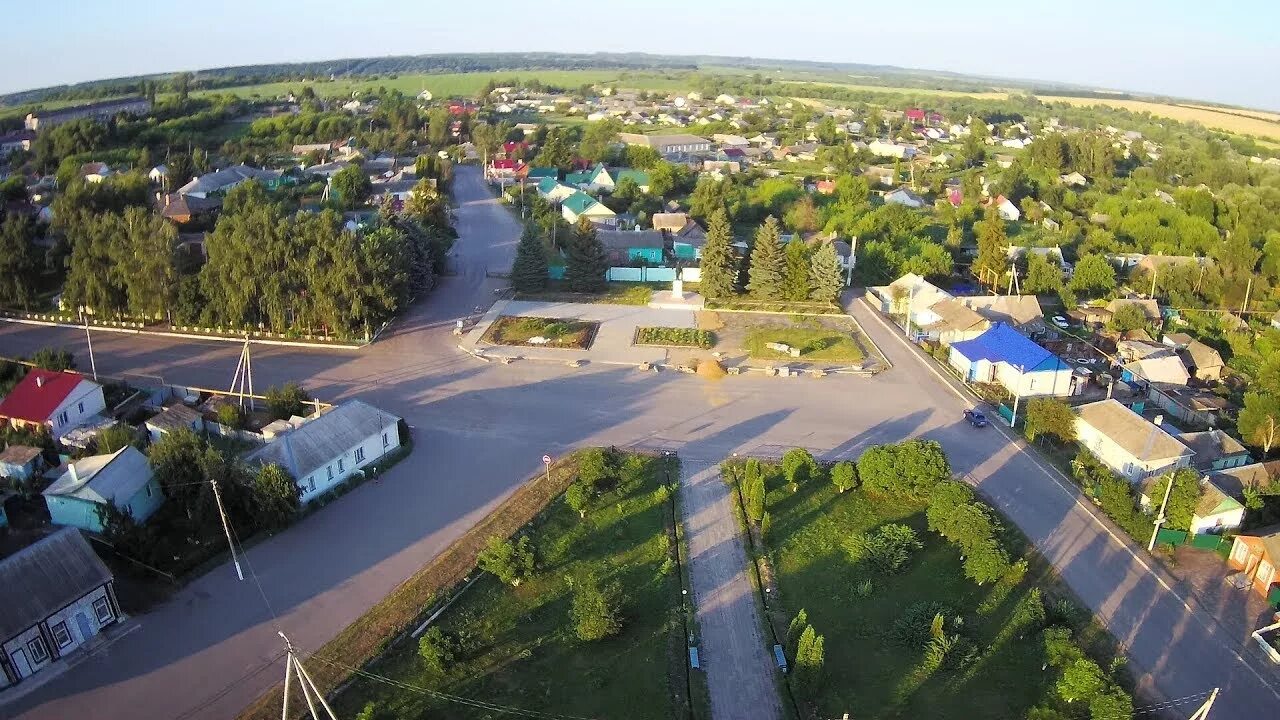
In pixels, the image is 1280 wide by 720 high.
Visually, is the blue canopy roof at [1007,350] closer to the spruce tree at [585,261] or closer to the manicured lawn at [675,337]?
the manicured lawn at [675,337]

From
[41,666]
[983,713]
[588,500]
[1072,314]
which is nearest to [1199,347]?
[1072,314]

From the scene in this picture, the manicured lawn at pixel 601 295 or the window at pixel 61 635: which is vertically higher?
the manicured lawn at pixel 601 295

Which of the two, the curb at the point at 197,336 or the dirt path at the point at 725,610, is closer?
the dirt path at the point at 725,610

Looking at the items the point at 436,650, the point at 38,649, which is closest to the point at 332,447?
the point at 38,649

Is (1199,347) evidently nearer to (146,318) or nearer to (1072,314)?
(1072,314)

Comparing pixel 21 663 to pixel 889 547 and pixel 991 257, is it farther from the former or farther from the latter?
pixel 991 257

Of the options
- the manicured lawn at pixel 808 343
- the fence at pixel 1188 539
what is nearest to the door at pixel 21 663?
→ the manicured lawn at pixel 808 343

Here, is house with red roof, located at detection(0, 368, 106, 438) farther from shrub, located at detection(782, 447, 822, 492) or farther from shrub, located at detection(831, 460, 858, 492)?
shrub, located at detection(831, 460, 858, 492)
